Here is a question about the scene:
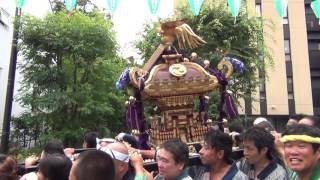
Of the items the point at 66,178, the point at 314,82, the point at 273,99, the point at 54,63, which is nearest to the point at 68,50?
the point at 54,63

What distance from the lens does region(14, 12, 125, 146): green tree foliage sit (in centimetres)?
1413

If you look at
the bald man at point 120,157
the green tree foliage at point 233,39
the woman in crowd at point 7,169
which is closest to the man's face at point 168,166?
the bald man at point 120,157

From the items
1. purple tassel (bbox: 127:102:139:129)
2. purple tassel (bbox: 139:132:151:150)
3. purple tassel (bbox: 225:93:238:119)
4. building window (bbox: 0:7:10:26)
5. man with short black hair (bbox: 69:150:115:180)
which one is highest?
building window (bbox: 0:7:10:26)

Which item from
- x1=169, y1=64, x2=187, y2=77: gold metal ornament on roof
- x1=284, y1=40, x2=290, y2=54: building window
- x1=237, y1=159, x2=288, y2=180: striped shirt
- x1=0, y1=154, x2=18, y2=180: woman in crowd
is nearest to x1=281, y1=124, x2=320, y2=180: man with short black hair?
x1=237, y1=159, x2=288, y2=180: striped shirt

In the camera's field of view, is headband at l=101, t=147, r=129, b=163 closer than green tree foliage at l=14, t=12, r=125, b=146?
Yes

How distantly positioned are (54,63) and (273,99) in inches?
538

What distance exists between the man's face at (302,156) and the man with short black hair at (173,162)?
1.12 metres

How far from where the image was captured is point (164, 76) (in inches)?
289

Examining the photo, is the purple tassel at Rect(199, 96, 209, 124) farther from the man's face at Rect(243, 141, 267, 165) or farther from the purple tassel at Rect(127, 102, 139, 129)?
the man's face at Rect(243, 141, 267, 165)

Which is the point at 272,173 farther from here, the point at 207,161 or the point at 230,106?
the point at 230,106

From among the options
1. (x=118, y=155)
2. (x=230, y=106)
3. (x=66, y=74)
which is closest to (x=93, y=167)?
(x=118, y=155)

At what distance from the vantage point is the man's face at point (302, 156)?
2.88m

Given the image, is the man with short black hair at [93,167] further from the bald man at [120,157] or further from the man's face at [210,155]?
the man's face at [210,155]

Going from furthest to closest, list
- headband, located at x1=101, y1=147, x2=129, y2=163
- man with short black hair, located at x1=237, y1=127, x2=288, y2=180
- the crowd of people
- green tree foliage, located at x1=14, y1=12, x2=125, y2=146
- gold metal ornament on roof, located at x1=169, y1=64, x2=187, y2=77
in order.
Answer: green tree foliage, located at x1=14, y1=12, x2=125, y2=146
gold metal ornament on roof, located at x1=169, y1=64, x2=187, y2=77
man with short black hair, located at x1=237, y1=127, x2=288, y2=180
headband, located at x1=101, y1=147, x2=129, y2=163
the crowd of people
